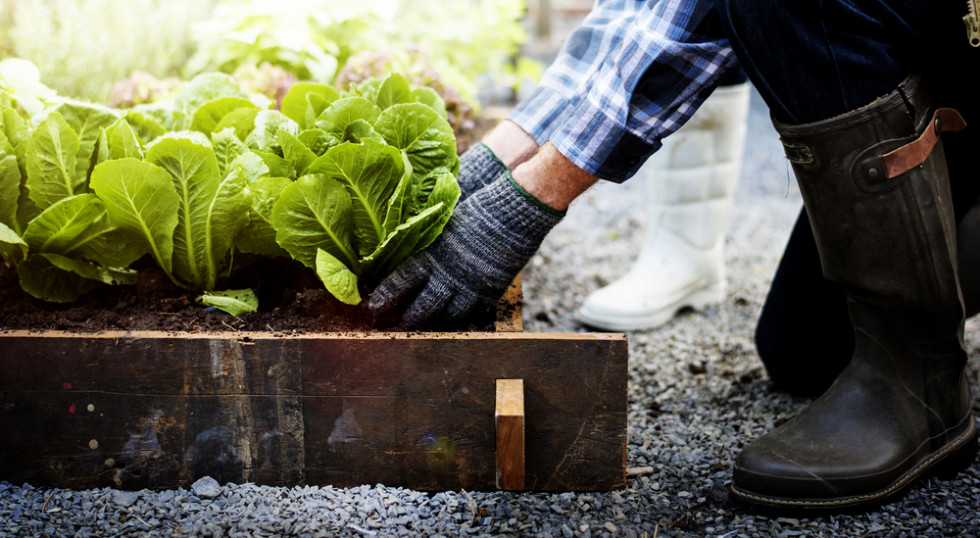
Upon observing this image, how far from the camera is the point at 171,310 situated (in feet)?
4.35

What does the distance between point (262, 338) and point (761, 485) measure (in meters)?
0.84

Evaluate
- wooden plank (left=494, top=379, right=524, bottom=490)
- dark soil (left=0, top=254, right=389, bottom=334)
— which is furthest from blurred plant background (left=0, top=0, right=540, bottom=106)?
wooden plank (left=494, top=379, right=524, bottom=490)

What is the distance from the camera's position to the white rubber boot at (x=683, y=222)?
7.02 feet

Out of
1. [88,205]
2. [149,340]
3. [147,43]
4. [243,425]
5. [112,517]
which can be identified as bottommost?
[112,517]

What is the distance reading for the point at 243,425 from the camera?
3.98 feet

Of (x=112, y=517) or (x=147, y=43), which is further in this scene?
(x=147, y=43)

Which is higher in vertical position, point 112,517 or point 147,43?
point 147,43

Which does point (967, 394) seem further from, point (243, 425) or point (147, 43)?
point (147, 43)

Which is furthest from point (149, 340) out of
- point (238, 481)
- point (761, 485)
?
point (761, 485)

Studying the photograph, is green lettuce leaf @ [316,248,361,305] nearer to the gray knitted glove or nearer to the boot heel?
the gray knitted glove

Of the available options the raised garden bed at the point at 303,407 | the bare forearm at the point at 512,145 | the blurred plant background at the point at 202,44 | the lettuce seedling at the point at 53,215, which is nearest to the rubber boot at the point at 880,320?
the raised garden bed at the point at 303,407

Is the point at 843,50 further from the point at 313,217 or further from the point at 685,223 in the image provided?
the point at 685,223

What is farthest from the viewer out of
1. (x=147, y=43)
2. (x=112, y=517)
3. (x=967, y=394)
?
(x=147, y=43)

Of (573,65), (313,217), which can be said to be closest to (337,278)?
(313,217)
